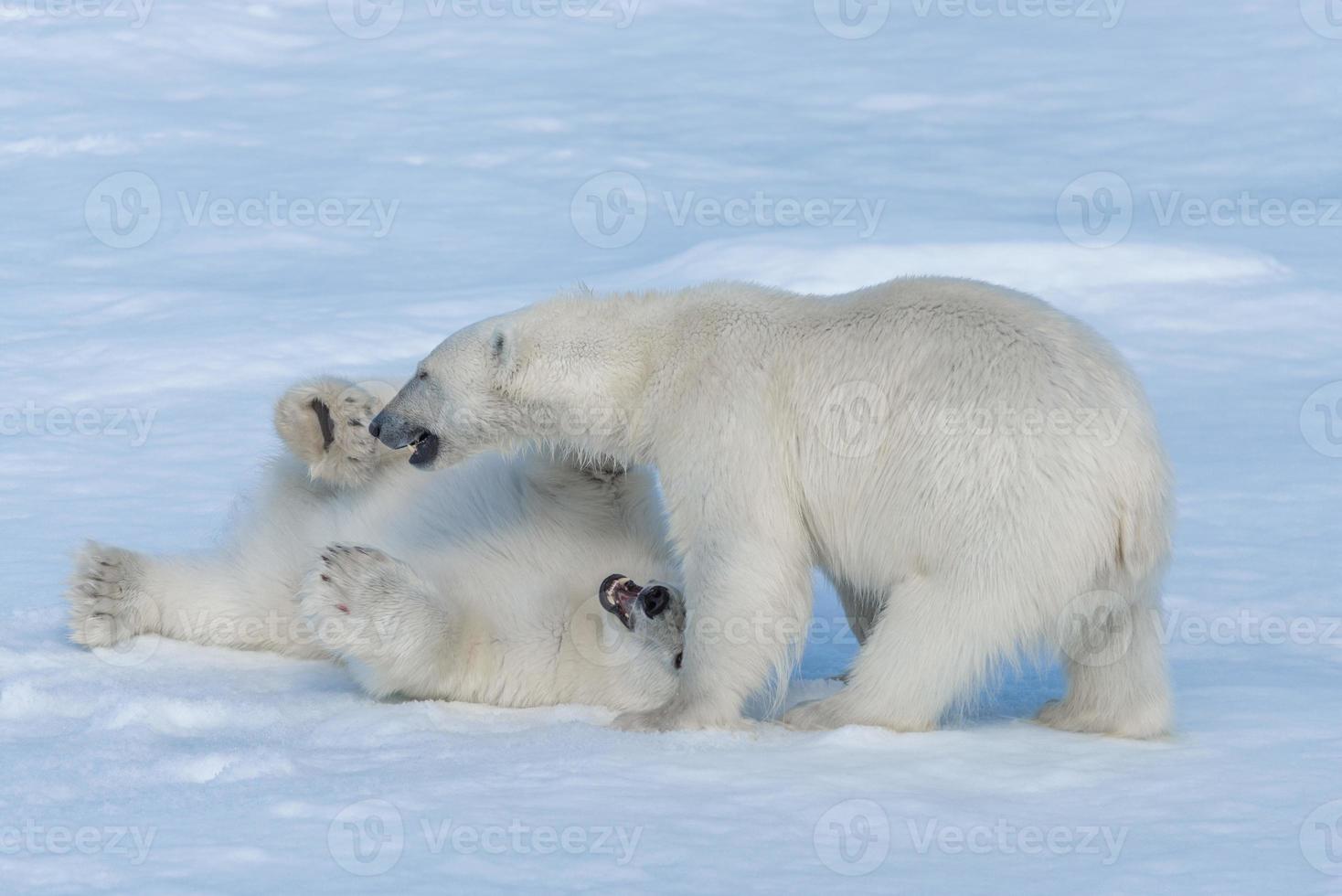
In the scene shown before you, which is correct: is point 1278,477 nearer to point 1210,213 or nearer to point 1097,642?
point 1097,642

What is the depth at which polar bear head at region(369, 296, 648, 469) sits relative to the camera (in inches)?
144

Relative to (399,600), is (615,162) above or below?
above

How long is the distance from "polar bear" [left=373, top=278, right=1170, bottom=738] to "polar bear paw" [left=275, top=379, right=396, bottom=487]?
0.59 m

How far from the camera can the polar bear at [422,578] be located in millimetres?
3549

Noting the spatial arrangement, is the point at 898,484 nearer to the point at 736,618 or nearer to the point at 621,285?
the point at 736,618

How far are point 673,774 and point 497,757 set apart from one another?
328 millimetres

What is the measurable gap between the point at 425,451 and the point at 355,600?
19.3 inches

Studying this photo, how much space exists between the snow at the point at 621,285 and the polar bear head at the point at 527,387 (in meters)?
0.61

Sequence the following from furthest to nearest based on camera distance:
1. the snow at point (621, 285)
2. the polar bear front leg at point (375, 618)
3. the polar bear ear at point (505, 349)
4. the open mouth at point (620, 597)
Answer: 1. the polar bear ear at point (505, 349)
2. the open mouth at point (620, 597)
3. the polar bear front leg at point (375, 618)
4. the snow at point (621, 285)

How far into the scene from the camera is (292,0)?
558 inches

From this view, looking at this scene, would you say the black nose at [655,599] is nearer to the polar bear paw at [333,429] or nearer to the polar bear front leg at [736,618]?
the polar bear front leg at [736,618]

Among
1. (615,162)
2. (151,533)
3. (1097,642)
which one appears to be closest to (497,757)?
(1097,642)

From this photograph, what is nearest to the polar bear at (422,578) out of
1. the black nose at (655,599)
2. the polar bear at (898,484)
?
the black nose at (655,599)

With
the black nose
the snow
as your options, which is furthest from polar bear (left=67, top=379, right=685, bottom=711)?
the snow
